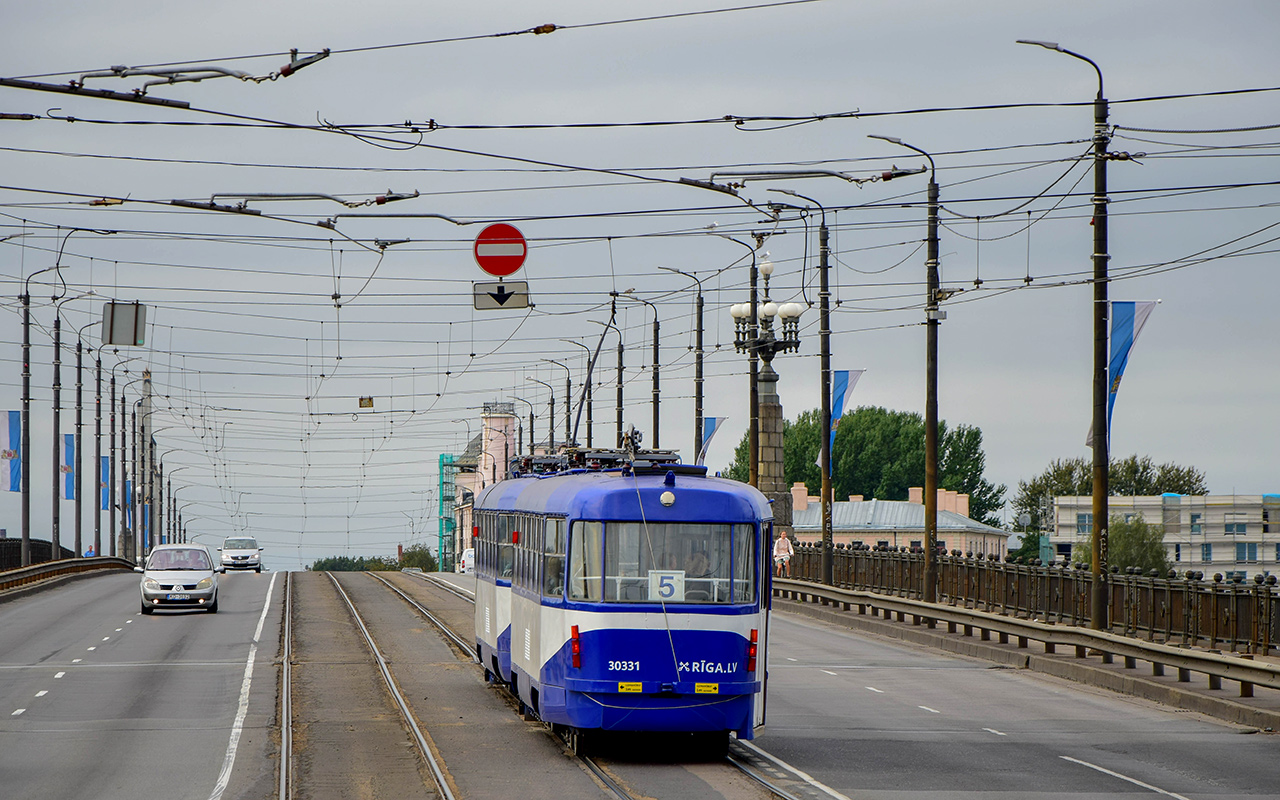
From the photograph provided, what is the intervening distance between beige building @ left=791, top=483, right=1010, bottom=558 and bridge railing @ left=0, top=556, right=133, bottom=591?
2244 inches

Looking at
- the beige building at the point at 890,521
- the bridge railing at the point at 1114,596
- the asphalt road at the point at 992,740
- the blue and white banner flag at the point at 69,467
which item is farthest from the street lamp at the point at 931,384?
the beige building at the point at 890,521

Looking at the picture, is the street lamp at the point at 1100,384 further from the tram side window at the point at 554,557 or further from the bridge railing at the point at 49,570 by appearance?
the bridge railing at the point at 49,570

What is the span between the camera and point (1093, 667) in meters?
23.4

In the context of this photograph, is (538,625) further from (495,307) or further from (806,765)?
(495,307)

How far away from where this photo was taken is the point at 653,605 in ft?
49.1

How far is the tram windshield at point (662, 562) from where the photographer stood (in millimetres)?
15070

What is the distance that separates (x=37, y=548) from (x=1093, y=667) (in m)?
44.9

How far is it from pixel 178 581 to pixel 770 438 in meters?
16.0

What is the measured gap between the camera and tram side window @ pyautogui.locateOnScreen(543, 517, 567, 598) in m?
15.4

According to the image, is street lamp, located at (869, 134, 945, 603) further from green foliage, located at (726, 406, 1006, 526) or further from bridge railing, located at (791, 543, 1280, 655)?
green foliage, located at (726, 406, 1006, 526)

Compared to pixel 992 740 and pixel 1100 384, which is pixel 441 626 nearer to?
pixel 1100 384

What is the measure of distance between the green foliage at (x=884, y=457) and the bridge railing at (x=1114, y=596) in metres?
79.9

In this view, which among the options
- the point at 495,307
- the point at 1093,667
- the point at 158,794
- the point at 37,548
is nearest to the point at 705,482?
the point at 158,794

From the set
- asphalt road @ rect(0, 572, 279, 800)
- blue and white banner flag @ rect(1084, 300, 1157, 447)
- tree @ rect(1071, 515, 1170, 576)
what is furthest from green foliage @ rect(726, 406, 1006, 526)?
blue and white banner flag @ rect(1084, 300, 1157, 447)
